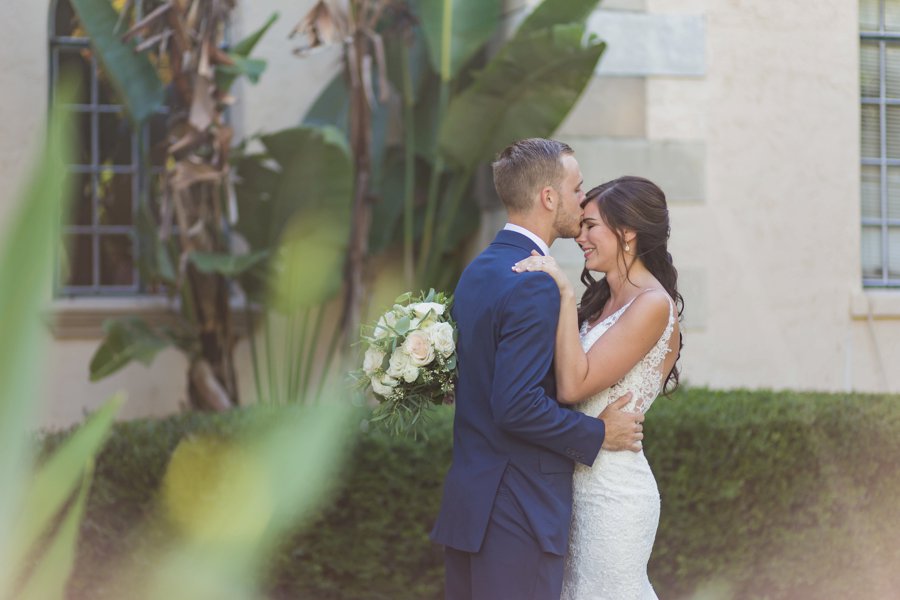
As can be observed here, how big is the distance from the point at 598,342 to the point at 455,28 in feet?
12.5

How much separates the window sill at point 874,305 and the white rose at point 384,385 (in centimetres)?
476

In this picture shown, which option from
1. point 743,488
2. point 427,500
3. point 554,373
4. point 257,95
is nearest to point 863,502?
point 743,488

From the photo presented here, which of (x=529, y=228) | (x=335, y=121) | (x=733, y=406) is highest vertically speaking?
(x=335, y=121)

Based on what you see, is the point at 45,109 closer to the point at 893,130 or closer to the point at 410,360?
the point at 410,360

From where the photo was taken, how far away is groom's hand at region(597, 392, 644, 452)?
9.56ft

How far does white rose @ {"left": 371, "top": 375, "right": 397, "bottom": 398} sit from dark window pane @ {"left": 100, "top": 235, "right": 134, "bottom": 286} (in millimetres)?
4514

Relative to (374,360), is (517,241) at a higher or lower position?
higher

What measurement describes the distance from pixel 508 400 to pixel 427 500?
2.48m

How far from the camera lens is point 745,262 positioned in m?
6.77

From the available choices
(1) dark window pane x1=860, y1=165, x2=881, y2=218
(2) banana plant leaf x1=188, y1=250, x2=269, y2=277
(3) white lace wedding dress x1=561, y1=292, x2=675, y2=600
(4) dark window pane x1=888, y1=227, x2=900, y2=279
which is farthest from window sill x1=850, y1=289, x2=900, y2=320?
(3) white lace wedding dress x1=561, y1=292, x2=675, y2=600

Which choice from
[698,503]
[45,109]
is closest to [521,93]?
[698,503]

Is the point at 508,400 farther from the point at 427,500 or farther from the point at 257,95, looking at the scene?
the point at 257,95

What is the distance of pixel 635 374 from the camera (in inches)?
118

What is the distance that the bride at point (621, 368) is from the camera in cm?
292
